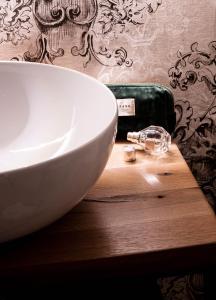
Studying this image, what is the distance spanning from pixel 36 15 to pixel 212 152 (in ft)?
1.68

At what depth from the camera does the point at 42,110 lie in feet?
2.61

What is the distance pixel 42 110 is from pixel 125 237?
0.30m

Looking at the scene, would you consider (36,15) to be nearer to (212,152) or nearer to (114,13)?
(114,13)

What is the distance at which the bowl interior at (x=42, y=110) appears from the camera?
726mm

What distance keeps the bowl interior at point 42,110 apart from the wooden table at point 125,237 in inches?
4.1

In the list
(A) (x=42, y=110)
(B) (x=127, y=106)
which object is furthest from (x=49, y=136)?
(B) (x=127, y=106)

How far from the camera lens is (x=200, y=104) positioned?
1.00m

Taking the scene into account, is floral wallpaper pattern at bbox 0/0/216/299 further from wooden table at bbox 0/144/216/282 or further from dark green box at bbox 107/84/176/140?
wooden table at bbox 0/144/216/282

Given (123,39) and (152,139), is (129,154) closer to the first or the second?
(152,139)

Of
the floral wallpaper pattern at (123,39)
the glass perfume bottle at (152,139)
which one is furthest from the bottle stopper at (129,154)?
the floral wallpaper pattern at (123,39)

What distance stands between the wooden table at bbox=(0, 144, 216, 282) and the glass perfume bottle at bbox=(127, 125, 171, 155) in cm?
9

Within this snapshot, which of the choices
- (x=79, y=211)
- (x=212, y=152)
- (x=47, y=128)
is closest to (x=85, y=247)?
(x=79, y=211)

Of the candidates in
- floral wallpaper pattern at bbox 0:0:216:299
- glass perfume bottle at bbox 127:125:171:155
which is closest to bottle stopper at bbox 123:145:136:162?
glass perfume bottle at bbox 127:125:171:155

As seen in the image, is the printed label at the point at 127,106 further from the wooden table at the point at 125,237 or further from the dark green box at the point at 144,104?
the wooden table at the point at 125,237
